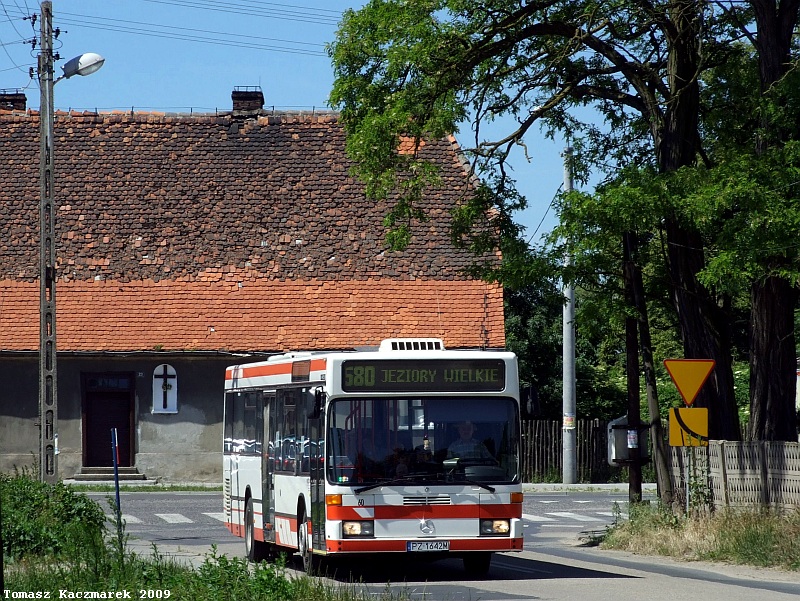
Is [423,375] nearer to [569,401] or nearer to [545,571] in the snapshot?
[545,571]

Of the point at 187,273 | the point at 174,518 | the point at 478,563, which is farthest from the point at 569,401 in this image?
the point at 478,563

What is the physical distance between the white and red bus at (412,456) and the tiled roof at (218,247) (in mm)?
23425

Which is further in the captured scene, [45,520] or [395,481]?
[45,520]

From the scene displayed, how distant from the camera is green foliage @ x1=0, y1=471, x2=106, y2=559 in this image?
15555 mm

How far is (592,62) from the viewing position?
23.3 m

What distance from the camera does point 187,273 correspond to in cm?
4078

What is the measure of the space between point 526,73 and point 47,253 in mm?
8283

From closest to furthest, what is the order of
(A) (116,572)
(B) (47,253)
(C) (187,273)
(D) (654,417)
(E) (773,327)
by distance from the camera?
1. (A) (116,572)
2. (E) (773,327)
3. (B) (47,253)
4. (D) (654,417)
5. (C) (187,273)

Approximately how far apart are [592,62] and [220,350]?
729 inches

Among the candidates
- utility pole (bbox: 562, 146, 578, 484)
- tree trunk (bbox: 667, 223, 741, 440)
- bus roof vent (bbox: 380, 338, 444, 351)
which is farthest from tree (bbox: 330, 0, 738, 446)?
utility pole (bbox: 562, 146, 578, 484)

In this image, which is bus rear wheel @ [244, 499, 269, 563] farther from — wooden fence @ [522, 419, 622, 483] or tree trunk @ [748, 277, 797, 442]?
wooden fence @ [522, 419, 622, 483]

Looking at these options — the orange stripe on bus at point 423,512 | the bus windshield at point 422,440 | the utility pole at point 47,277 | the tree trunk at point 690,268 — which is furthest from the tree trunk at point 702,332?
the utility pole at point 47,277

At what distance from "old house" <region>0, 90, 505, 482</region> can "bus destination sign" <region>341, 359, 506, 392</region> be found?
21.3 meters

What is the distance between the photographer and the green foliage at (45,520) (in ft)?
51.0
